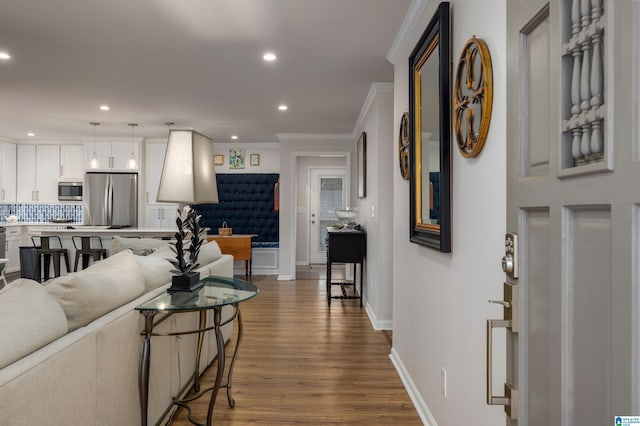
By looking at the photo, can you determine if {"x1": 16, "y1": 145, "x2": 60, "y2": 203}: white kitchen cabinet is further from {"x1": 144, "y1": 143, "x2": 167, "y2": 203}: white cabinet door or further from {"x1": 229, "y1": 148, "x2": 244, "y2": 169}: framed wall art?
{"x1": 229, "y1": 148, "x2": 244, "y2": 169}: framed wall art

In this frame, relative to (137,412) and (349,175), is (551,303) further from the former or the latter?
(349,175)

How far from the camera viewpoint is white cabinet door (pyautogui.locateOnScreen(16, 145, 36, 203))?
766 centimetres

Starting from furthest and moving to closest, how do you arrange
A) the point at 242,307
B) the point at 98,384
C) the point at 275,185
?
the point at 275,185 < the point at 242,307 < the point at 98,384

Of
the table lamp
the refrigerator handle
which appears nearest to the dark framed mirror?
the table lamp

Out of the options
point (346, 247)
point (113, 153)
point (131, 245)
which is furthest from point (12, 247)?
point (346, 247)

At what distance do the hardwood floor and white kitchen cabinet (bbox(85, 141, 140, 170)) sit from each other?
13.7ft

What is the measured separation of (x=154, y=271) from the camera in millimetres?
2379

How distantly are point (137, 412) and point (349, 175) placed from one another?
5.45 metres

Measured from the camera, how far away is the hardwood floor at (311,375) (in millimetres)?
2379

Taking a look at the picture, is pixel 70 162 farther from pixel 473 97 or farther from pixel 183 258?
pixel 473 97

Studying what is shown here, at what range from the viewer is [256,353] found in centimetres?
342

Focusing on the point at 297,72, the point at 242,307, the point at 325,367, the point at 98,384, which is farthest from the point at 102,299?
the point at 242,307

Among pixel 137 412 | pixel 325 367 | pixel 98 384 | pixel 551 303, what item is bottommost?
pixel 325 367

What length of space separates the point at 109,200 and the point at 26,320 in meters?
6.67
